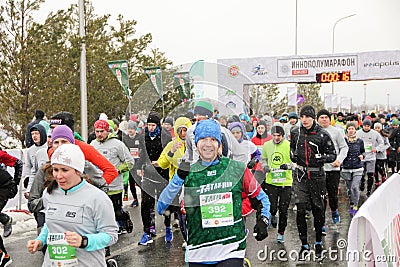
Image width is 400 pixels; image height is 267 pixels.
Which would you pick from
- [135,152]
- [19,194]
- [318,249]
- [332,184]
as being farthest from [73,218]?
[19,194]

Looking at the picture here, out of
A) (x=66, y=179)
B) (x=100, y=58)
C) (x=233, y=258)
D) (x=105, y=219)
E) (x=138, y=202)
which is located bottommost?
(x=138, y=202)

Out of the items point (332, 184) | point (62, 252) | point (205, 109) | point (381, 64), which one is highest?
point (381, 64)

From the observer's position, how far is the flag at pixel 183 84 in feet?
21.1

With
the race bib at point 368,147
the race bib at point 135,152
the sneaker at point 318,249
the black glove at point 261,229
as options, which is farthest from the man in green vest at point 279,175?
the race bib at point 368,147

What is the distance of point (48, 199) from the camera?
4535 millimetres

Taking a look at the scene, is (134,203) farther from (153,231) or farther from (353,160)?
(353,160)

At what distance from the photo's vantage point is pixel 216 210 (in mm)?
4785

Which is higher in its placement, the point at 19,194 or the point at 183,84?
the point at 183,84

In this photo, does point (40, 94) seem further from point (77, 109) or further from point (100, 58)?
point (100, 58)

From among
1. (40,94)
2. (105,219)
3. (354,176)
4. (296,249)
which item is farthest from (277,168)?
(40,94)

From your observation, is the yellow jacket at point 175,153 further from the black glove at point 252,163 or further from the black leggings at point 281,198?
the black leggings at point 281,198

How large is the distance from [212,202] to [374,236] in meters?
1.28

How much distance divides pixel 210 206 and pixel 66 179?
116 centimetres

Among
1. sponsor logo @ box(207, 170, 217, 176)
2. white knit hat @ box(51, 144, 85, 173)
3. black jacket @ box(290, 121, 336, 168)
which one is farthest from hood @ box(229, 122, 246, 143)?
white knit hat @ box(51, 144, 85, 173)
